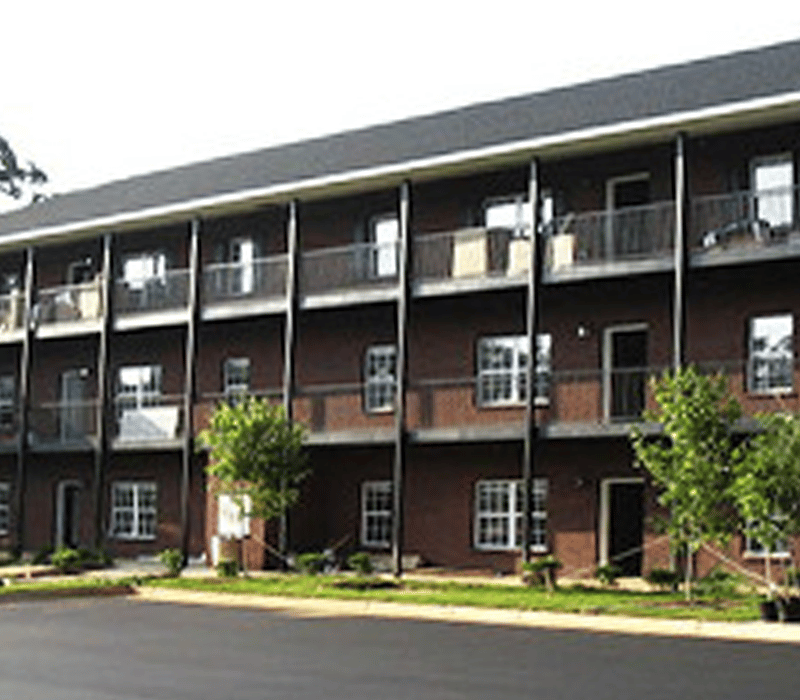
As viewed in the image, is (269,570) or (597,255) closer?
(597,255)

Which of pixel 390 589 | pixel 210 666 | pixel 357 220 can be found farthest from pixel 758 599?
pixel 357 220

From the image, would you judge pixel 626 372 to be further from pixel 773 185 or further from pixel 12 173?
pixel 12 173

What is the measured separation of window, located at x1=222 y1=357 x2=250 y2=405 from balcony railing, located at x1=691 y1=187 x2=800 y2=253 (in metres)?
12.0

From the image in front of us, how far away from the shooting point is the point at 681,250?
25047mm

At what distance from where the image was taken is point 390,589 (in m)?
25.3

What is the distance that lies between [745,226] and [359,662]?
13.4 m

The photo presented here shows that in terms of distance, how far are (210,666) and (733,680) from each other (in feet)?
16.8

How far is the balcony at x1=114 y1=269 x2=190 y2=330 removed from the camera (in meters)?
33.5

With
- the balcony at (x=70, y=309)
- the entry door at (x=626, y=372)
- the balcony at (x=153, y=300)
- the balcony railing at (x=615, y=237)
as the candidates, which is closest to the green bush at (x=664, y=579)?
the entry door at (x=626, y=372)

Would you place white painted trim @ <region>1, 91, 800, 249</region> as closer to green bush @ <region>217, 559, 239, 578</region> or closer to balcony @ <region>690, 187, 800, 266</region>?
balcony @ <region>690, 187, 800, 266</region>

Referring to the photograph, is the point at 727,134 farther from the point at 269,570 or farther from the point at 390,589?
the point at 269,570

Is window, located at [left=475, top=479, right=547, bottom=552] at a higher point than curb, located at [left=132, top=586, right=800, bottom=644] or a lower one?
higher

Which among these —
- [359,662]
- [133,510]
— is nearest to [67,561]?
[133,510]

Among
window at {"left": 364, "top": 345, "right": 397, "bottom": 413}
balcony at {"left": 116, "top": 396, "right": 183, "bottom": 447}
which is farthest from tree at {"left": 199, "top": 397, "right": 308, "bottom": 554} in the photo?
balcony at {"left": 116, "top": 396, "right": 183, "bottom": 447}
